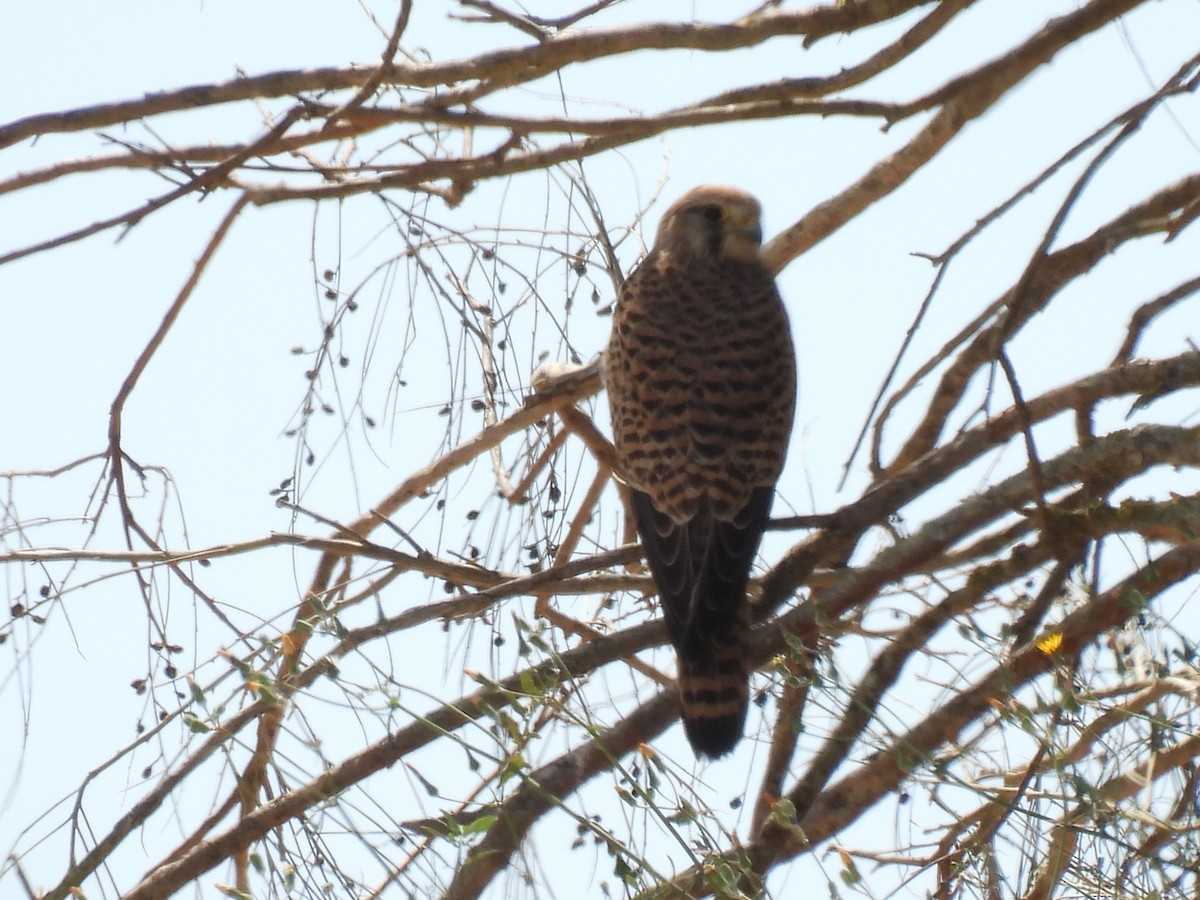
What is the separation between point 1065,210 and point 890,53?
1.72 ft

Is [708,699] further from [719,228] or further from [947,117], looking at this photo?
[719,228]

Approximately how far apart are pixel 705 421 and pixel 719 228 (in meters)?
1.04

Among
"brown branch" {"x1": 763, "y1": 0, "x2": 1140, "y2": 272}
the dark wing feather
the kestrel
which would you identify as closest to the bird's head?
the kestrel

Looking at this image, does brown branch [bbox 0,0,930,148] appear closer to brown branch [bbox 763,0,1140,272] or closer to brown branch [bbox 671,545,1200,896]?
brown branch [bbox 763,0,1140,272]

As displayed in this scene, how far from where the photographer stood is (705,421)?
401 centimetres

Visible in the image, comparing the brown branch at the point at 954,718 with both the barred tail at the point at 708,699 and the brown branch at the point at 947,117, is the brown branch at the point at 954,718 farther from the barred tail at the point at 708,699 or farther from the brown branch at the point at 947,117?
the brown branch at the point at 947,117

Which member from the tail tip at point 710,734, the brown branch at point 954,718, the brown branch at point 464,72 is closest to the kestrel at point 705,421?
the tail tip at point 710,734

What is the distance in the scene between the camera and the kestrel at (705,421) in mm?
3410

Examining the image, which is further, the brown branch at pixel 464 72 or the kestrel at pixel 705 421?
the kestrel at pixel 705 421

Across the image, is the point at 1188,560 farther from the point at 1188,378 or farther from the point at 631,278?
the point at 631,278

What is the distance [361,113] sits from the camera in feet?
9.45

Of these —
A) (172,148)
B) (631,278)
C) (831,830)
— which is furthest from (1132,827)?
(631,278)

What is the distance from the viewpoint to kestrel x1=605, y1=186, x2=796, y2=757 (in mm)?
3410

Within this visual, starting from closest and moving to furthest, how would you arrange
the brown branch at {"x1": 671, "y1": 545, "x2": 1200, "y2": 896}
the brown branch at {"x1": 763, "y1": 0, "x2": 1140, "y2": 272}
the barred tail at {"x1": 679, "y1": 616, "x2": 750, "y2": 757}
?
the brown branch at {"x1": 671, "y1": 545, "x2": 1200, "y2": 896} → the brown branch at {"x1": 763, "y1": 0, "x2": 1140, "y2": 272} → the barred tail at {"x1": 679, "y1": 616, "x2": 750, "y2": 757}
